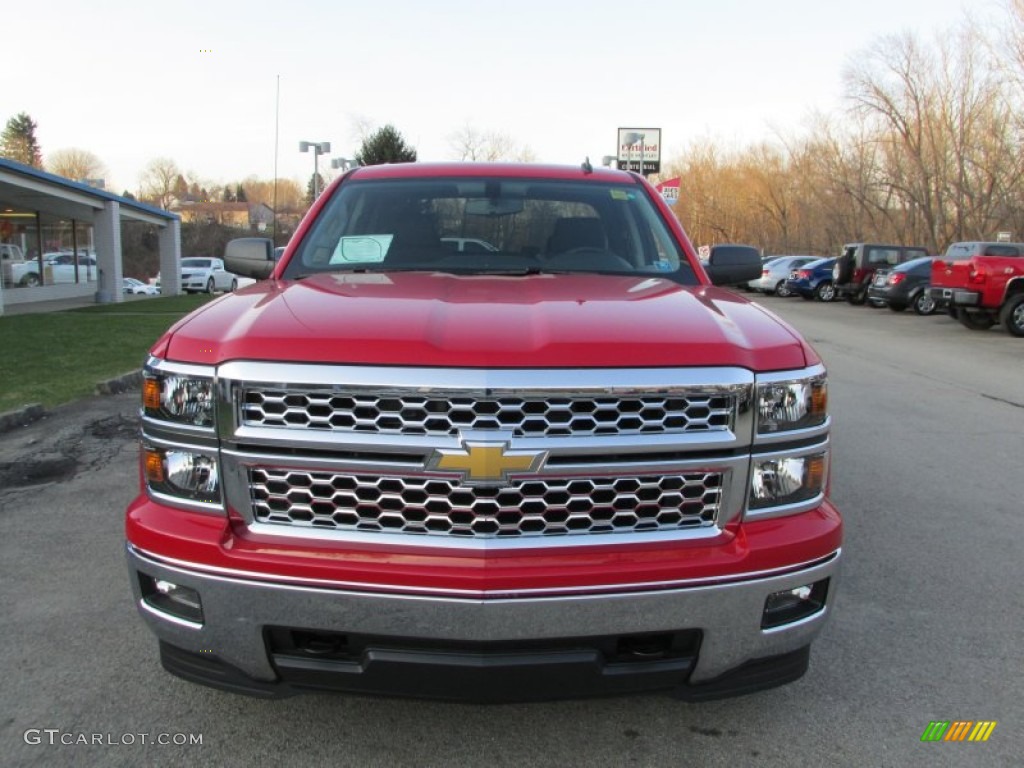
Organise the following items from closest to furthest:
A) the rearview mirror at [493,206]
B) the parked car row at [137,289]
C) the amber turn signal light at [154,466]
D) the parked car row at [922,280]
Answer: the amber turn signal light at [154,466] < the rearview mirror at [493,206] < the parked car row at [922,280] < the parked car row at [137,289]

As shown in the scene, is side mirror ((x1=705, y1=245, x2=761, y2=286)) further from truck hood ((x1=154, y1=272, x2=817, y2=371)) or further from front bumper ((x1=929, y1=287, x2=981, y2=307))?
front bumper ((x1=929, y1=287, x2=981, y2=307))

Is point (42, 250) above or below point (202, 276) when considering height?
above

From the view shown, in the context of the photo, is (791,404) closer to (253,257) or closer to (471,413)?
(471,413)

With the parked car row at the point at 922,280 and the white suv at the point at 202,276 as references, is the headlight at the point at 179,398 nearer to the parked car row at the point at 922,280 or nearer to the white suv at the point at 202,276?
the parked car row at the point at 922,280

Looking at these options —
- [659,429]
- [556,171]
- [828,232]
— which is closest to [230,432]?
[659,429]

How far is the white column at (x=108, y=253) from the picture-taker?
2403cm

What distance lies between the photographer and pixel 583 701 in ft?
8.32

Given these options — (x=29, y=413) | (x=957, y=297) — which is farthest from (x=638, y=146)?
(x=29, y=413)

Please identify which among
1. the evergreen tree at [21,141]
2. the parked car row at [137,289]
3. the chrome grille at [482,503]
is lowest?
the parked car row at [137,289]

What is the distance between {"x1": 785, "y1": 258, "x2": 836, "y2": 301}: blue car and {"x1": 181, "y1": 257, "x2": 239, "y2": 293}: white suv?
21694mm

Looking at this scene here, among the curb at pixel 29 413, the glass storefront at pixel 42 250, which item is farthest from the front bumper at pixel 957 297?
the glass storefront at pixel 42 250

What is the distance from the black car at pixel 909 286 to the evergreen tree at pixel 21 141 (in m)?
81.1

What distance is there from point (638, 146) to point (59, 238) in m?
19.2

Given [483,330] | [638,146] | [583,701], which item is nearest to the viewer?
[483,330]
